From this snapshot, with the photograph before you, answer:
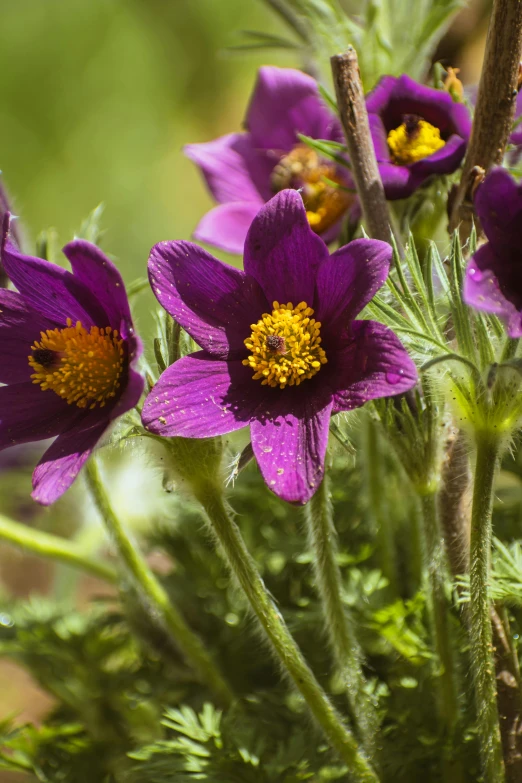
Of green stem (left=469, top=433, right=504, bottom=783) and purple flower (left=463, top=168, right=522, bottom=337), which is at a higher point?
purple flower (left=463, top=168, right=522, bottom=337)

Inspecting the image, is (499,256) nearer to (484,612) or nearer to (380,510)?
(484,612)

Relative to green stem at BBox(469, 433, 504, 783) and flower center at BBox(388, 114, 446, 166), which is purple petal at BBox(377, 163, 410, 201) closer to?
flower center at BBox(388, 114, 446, 166)

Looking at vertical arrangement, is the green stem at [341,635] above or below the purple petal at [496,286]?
below

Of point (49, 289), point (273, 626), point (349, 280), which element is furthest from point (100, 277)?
point (273, 626)

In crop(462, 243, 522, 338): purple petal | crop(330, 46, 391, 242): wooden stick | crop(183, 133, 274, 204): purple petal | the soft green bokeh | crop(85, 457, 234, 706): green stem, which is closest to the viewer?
crop(462, 243, 522, 338): purple petal

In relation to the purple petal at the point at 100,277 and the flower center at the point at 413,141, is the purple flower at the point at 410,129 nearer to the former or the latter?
the flower center at the point at 413,141

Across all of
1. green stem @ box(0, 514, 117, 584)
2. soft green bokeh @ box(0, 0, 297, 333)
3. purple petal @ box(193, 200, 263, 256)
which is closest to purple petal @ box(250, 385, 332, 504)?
purple petal @ box(193, 200, 263, 256)

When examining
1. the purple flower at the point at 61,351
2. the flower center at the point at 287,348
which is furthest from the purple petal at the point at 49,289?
the flower center at the point at 287,348
